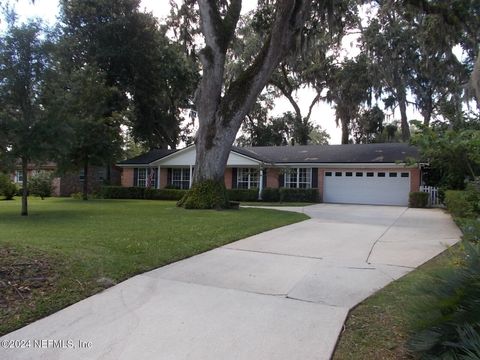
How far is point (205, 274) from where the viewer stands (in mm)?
6145

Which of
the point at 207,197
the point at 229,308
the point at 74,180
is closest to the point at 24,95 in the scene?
the point at 207,197

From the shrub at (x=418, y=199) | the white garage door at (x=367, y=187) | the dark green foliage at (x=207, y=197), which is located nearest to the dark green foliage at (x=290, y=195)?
the white garage door at (x=367, y=187)

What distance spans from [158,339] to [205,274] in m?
2.29

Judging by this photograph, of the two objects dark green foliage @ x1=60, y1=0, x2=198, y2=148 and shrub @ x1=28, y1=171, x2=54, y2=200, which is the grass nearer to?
shrub @ x1=28, y1=171, x2=54, y2=200

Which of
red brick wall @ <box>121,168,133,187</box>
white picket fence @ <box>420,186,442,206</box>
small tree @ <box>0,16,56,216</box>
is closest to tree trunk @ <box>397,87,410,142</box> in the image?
white picket fence @ <box>420,186,442,206</box>

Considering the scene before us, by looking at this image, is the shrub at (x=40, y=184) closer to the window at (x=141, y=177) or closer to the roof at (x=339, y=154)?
the window at (x=141, y=177)

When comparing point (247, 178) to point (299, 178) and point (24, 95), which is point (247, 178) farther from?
point (24, 95)

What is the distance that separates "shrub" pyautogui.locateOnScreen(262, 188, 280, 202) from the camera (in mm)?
25516

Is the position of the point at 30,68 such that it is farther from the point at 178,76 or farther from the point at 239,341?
the point at 178,76

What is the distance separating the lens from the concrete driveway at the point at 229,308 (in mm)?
3709

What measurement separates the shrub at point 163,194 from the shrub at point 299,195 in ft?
22.0

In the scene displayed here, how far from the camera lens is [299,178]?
26.8 metres

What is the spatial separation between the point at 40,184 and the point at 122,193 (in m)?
6.41

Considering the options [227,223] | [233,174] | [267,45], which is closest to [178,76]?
[233,174]
